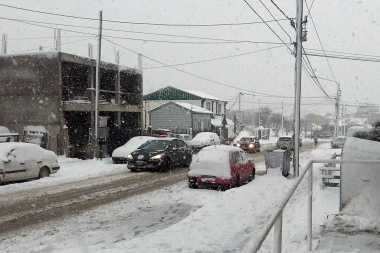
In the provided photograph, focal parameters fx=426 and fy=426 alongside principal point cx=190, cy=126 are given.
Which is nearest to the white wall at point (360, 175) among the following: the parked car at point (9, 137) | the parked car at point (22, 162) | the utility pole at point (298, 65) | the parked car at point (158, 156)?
the utility pole at point (298, 65)

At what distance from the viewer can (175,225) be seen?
8812 millimetres

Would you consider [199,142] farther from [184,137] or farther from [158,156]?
[158,156]

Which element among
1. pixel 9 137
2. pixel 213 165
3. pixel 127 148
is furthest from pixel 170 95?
pixel 213 165

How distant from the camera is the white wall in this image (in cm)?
715

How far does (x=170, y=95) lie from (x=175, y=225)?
54.5 meters

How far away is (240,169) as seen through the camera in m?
15.6

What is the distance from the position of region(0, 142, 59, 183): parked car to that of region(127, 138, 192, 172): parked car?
3.91 metres

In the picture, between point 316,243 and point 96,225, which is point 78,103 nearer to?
point 96,225

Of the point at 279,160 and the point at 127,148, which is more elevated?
the point at 127,148

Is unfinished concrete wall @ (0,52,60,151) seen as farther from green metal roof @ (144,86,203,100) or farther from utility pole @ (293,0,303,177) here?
green metal roof @ (144,86,203,100)

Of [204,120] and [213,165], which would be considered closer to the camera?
[213,165]

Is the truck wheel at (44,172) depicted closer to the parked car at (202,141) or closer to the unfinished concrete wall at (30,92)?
the unfinished concrete wall at (30,92)

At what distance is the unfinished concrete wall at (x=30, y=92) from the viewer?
26141 millimetres

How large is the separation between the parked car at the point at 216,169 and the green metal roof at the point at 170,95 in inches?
1752
